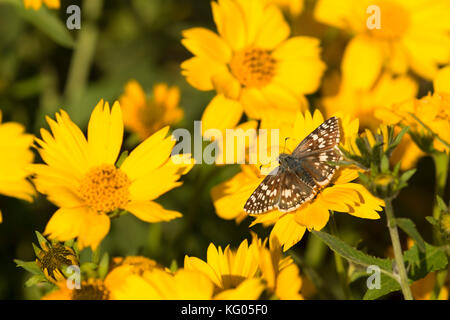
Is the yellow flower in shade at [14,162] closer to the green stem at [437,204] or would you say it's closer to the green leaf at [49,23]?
the green leaf at [49,23]

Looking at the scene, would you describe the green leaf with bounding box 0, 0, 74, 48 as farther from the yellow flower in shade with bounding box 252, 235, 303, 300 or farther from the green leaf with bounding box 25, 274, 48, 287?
the yellow flower in shade with bounding box 252, 235, 303, 300

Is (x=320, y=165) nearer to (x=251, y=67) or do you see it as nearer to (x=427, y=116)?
(x=427, y=116)

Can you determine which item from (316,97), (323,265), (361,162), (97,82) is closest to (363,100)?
(316,97)

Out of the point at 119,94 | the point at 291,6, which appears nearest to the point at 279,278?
the point at 291,6

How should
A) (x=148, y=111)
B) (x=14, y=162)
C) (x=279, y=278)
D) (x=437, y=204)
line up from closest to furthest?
(x=279, y=278) → (x=437, y=204) → (x=14, y=162) → (x=148, y=111)

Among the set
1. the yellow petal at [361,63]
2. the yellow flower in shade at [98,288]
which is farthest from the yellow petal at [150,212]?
the yellow petal at [361,63]

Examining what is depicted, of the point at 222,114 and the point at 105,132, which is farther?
the point at 222,114
